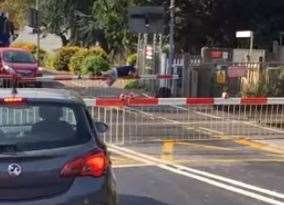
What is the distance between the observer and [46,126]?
259 inches

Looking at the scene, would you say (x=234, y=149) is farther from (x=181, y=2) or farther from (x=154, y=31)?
(x=181, y=2)

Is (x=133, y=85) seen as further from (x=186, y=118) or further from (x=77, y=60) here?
(x=186, y=118)

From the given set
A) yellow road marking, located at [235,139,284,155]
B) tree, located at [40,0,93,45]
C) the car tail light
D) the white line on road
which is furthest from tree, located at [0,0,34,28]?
the car tail light

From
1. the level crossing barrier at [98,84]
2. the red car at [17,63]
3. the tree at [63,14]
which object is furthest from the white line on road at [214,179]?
the tree at [63,14]

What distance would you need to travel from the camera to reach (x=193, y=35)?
34156 millimetres

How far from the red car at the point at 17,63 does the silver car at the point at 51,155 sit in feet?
74.8

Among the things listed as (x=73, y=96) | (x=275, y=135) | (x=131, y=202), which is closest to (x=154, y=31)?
(x=275, y=135)

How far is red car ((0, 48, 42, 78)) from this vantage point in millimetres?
29891

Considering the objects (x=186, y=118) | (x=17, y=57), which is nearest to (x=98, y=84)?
(x=17, y=57)

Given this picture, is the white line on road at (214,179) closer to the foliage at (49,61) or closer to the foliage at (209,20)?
the foliage at (209,20)

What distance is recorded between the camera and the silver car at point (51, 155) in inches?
243

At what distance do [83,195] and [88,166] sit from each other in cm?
24

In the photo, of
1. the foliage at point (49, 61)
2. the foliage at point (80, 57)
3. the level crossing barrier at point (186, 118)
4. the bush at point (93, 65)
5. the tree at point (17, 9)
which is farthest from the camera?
the tree at point (17, 9)

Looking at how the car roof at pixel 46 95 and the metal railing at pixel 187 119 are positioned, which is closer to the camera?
the car roof at pixel 46 95
